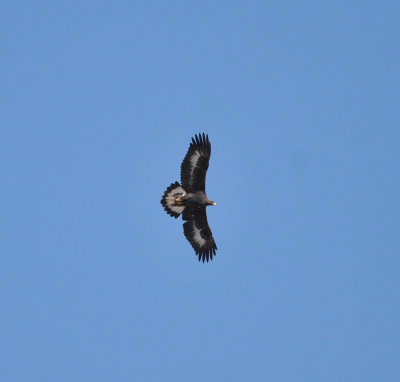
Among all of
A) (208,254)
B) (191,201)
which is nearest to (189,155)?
(191,201)

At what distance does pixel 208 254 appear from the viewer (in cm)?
2991

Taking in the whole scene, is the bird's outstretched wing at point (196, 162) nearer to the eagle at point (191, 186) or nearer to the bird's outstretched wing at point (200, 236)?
the eagle at point (191, 186)

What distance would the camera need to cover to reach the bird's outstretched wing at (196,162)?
28.2 metres

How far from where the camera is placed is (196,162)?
92.7 ft

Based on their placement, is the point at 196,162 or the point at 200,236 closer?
the point at 196,162

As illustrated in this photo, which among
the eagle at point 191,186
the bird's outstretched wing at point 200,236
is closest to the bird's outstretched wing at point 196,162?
the eagle at point 191,186

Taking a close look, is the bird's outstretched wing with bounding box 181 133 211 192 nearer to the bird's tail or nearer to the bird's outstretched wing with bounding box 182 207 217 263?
the bird's tail

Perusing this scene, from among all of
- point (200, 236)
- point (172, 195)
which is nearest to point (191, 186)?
point (172, 195)

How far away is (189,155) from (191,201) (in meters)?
1.75

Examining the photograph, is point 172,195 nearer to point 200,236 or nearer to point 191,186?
point 191,186

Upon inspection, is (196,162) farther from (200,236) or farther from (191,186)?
(200,236)

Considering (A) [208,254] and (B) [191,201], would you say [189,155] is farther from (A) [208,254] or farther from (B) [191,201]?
(A) [208,254]

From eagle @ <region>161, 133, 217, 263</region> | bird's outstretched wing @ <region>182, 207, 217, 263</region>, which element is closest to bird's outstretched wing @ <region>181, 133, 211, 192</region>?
eagle @ <region>161, 133, 217, 263</region>

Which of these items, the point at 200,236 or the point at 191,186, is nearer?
the point at 191,186
